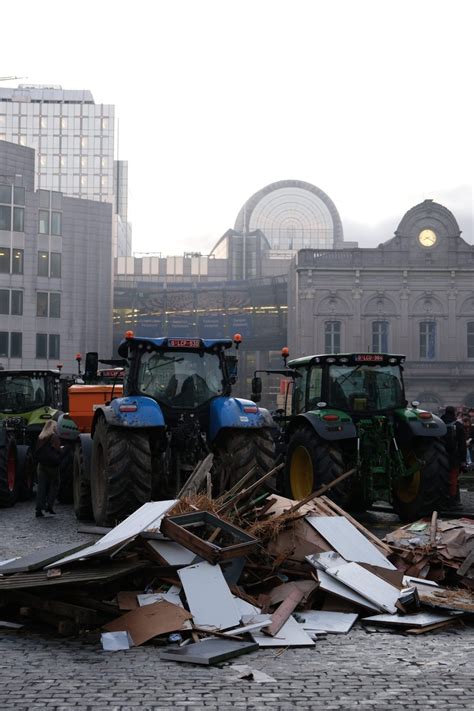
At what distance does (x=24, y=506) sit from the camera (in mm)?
15711

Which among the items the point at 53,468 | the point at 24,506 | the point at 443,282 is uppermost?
the point at 443,282

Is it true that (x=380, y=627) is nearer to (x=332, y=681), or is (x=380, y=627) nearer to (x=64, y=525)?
(x=332, y=681)

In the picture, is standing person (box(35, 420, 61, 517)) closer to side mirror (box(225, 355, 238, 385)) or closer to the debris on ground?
side mirror (box(225, 355, 238, 385))

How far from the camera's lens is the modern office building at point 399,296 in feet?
173

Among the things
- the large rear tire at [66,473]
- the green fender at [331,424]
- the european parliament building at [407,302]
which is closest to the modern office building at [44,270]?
the european parliament building at [407,302]

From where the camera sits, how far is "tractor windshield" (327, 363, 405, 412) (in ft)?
44.0

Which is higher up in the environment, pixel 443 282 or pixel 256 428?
pixel 443 282

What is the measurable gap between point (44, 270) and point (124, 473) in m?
50.7

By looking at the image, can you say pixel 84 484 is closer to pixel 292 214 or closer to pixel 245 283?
pixel 245 283

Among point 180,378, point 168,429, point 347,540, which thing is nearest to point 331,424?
point 180,378

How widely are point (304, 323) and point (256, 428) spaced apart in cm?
4124

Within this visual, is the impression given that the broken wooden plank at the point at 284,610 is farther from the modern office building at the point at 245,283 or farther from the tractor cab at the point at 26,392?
the modern office building at the point at 245,283

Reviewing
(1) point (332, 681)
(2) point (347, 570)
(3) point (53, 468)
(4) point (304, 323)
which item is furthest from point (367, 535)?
(4) point (304, 323)

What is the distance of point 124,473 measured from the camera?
10820 millimetres
